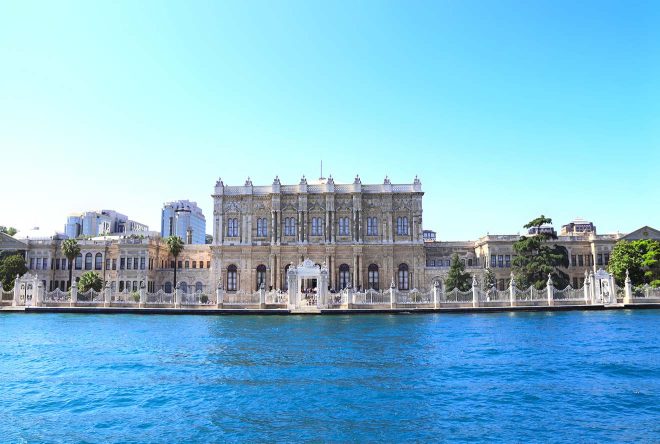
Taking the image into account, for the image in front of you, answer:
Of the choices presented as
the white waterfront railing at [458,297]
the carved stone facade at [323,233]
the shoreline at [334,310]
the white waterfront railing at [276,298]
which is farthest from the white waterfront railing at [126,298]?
the white waterfront railing at [458,297]

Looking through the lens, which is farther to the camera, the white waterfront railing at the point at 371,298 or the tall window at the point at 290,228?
the tall window at the point at 290,228

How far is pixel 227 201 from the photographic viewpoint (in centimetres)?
5362

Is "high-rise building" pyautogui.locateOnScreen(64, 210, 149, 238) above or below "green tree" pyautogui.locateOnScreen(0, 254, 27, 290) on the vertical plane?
above

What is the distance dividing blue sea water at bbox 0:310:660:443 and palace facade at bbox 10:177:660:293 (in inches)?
987

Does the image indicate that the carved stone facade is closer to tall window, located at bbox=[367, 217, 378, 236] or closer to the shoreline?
tall window, located at bbox=[367, 217, 378, 236]

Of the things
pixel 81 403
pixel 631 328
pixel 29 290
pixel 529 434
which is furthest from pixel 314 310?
pixel 529 434

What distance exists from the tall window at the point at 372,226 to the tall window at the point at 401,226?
2009mm

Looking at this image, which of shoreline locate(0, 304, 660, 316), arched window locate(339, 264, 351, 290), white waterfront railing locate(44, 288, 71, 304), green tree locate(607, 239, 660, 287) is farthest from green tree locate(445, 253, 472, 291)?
white waterfront railing locate(44, 288, 71, 304)

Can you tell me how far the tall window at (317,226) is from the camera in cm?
5238

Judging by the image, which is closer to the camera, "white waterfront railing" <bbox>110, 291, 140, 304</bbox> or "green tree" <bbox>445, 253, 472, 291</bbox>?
"white waterfront railing" <bbox>110, 291, 140, 304</bbox>

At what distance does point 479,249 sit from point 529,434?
4541 centimetres

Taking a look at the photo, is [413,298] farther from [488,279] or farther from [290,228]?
[290,228]

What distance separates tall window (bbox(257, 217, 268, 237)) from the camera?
52969mm

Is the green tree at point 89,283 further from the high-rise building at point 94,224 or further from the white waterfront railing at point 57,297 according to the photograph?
the high-rise building at point 94,224
